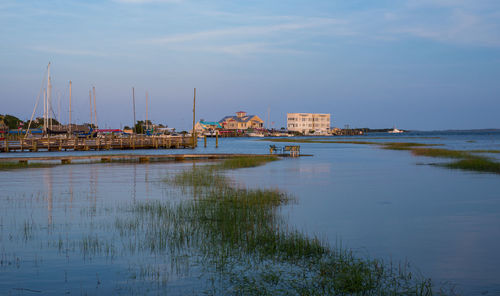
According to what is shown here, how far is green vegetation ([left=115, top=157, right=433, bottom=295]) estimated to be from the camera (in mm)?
9125

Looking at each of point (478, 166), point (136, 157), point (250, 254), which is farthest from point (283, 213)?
point (136, 157)

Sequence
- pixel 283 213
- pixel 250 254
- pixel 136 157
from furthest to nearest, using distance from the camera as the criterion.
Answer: pixel 136 157 < pixel 283 213 < pixel 250 254

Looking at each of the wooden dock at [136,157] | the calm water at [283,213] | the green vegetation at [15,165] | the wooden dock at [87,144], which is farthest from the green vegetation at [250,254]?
the wooden dock at [87,144]

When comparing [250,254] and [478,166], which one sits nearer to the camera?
[250,254]

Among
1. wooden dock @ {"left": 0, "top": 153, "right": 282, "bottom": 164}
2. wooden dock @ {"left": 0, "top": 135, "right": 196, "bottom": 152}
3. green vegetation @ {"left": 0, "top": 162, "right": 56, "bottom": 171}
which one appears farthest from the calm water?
wooden dock @ {"left": 0, "top": 135, "right": 196, "bottom": 152}

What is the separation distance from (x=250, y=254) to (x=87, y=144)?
64.3 m

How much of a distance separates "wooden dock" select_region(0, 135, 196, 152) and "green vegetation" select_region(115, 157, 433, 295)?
52.6 meters

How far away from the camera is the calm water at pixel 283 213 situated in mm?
9758

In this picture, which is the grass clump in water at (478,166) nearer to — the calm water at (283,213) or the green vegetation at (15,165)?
the calm water at (283,213)

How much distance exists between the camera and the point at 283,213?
1727 cm

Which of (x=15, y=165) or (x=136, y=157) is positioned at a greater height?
(x=136, y=157)

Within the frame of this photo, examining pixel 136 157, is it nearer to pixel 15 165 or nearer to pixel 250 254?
Result: pixel 15 165

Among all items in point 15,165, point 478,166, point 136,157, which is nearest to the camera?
point 478,166

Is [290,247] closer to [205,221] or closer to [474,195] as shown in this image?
[205,221]
